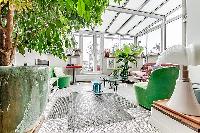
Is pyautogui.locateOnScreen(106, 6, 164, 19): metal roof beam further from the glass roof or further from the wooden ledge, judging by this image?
the wooden ledge

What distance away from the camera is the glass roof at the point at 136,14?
9.20m

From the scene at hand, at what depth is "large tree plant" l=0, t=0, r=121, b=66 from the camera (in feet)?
3.06

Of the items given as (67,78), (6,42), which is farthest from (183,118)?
(67,78)

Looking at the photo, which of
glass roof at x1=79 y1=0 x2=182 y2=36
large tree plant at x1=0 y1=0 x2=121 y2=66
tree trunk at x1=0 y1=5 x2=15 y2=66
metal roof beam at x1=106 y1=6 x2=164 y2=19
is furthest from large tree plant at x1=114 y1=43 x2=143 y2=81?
tree trunk at x1=0 y1=5 x2=15 y2=66

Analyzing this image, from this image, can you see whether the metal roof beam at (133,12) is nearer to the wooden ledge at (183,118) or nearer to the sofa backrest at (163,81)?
the sofa backrest at (163,81)

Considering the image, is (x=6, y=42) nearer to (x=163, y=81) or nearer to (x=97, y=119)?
(x=97, y=119)

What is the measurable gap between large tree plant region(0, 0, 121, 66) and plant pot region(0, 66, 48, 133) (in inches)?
8.7

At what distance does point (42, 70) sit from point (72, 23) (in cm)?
57

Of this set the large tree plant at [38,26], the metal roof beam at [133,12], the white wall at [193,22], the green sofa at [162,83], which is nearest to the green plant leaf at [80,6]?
the large tree plant at [38,26]

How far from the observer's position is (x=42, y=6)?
39.8 inches

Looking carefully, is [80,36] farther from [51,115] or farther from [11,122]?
[11,122]

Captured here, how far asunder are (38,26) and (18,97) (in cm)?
48

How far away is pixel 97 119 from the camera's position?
128 inches

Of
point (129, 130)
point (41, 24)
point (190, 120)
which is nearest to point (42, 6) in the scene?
point (41, 24)
